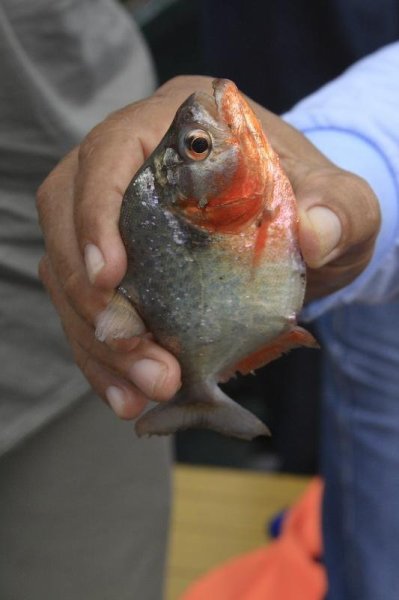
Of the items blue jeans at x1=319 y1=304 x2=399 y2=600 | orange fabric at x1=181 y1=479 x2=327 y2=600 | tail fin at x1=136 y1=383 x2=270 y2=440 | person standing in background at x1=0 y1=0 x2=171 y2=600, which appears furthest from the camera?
orange fabric at x1=181 y1=479 x2=327 y2=600

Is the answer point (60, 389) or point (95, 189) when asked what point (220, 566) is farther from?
point (95, 189)

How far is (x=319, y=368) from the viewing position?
2643mm

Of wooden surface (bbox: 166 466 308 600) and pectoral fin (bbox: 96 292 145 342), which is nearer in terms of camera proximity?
pectoral fin (bbox: 96 292 145 342)

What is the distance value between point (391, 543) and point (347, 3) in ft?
3.65

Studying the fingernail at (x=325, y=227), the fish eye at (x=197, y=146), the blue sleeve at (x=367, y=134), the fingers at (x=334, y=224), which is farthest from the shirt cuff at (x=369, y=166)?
the fish eye at (x=197, y=146)

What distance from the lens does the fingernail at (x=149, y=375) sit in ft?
2.93

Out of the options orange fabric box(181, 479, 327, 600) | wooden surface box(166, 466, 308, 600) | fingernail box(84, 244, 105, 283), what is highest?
fingernail box(84, 244, 105, 283)

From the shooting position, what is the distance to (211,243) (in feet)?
2.86

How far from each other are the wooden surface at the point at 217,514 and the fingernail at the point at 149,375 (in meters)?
1.44

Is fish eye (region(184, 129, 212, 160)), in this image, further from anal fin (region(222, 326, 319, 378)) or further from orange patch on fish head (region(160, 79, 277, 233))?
anal fin (region(222, 326, 319, 378))

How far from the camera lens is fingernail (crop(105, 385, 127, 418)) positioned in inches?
37.9

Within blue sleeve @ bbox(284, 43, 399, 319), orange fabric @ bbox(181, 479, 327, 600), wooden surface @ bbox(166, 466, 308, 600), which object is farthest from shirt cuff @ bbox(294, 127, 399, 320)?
wooden surface @ bbox(166, 466, 308, 600)

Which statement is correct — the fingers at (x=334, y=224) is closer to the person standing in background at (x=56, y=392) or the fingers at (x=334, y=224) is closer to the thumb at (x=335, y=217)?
the thumb at (x=335, y=217)

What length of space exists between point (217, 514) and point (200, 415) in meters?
1.58
